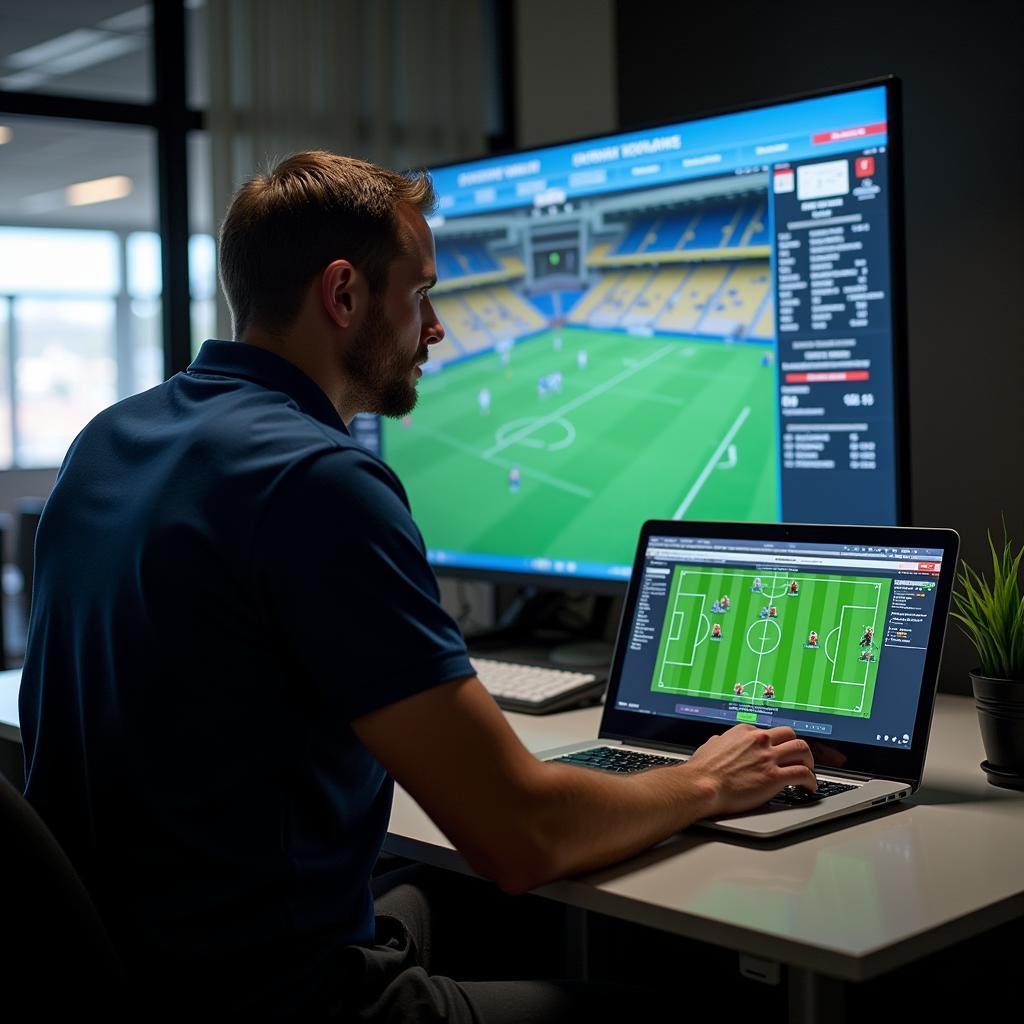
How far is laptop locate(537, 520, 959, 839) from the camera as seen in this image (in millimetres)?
1389

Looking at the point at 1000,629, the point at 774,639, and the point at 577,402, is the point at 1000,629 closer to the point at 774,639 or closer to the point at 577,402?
the point at 774,639

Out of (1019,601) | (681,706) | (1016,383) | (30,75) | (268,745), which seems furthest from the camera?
(30,75)

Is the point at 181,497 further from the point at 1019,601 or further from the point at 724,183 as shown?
the point at 724,183

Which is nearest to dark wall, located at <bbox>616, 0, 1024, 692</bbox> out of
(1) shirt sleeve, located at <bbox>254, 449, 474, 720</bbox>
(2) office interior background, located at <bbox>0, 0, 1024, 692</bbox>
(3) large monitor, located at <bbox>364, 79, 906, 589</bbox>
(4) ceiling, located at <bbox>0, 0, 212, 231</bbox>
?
(2) office interior background, located at <bbox>0, 0, 1024, 692</bbox>

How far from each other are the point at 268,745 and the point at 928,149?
1.43m

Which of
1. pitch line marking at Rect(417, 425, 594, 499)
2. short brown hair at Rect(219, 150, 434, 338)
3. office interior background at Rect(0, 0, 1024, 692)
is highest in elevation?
office interior background at Rect(0, 0, 1024, 692)

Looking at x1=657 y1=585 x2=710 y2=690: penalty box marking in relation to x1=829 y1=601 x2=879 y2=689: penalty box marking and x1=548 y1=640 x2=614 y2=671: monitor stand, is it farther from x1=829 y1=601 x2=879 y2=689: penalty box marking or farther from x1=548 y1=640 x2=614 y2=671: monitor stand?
x1=548 y1=640 x2=614 y2=671: monitor stand

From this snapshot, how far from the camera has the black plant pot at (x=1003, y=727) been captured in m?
1.42

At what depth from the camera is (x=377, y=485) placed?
1074 mm

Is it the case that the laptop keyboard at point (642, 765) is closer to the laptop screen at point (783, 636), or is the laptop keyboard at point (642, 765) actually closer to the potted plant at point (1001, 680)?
the laptop screen at point (783, 636)

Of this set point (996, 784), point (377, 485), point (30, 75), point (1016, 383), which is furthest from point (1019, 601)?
point (30, 75)

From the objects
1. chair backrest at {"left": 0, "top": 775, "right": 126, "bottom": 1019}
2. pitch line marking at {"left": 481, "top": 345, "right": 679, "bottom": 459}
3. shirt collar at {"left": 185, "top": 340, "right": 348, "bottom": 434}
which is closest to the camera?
chair backrest at {"left": 0, "top": 775, "right": 126, "bottom": 1019}

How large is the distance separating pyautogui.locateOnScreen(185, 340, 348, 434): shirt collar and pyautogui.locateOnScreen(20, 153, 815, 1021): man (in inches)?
1.6

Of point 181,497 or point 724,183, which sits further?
point 724,183
